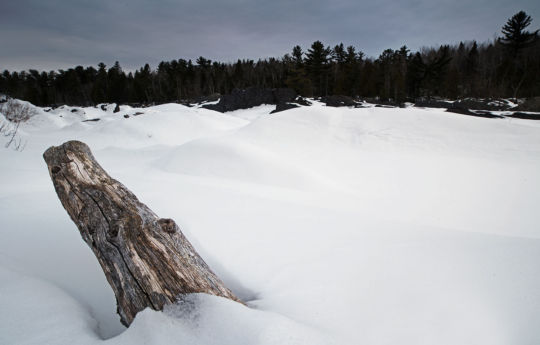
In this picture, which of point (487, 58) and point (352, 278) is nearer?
point (352, 278)

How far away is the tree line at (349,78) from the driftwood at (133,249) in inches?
1505

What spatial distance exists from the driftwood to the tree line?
38224mm

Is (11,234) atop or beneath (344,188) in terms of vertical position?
atop

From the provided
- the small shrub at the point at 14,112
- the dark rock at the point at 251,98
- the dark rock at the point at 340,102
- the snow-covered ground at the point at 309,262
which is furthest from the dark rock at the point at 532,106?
the small shrub at the point at 14,112

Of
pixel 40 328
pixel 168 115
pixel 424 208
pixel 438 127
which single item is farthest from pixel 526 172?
pixel 168 115

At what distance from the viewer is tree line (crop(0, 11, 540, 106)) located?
34.9 metres

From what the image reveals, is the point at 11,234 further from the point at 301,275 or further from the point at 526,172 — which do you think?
the point at 526,172

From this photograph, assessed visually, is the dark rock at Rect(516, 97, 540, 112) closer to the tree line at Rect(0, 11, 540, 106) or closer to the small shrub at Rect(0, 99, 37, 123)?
the tree line at Rect(0, 11, 540, 106)

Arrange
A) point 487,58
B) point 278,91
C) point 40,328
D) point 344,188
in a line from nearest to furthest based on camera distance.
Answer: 1. point 40,328
2. point 344,188
3. point 278,91
4. point 487,58

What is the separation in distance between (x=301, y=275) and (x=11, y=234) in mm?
2789

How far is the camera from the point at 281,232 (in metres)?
2.72

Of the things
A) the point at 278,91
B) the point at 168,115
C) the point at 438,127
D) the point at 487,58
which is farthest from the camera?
the point at 487,58

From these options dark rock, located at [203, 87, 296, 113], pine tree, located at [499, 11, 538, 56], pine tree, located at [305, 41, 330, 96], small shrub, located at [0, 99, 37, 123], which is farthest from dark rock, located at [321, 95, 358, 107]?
pine tree, located at [499, 11, 538, 56]

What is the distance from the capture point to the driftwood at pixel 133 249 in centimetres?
143
